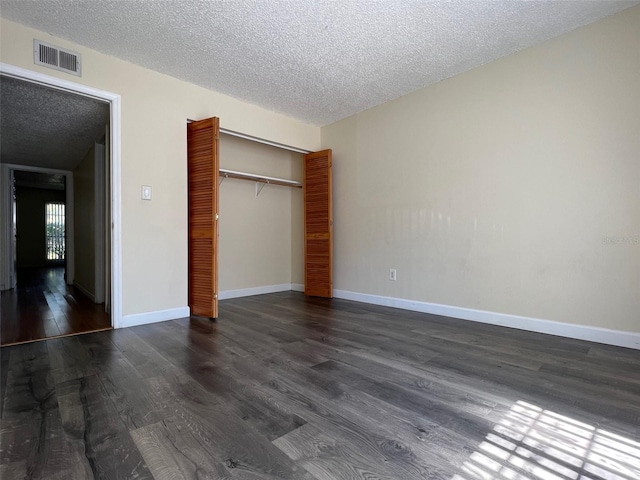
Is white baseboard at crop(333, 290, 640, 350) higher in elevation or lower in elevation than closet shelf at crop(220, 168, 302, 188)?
lower

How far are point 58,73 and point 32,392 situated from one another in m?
2.42

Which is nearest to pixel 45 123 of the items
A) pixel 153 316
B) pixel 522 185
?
pixel 153 316

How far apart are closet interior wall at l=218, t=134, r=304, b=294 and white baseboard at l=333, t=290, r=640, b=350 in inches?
63.7

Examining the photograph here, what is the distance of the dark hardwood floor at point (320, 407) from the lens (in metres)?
1.16

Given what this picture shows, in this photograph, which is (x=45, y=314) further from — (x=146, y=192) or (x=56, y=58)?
(x=56, y=58)

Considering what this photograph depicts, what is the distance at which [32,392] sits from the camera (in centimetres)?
170

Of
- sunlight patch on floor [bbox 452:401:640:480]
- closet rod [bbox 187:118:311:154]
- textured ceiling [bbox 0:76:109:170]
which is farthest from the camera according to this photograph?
closet rod [bbox 187:118:311:154]

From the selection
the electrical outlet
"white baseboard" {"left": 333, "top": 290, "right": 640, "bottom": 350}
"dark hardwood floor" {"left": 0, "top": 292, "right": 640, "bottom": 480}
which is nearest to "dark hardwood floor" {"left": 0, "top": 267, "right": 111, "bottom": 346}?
"dark hardwood floor" {"left": 0, "top": 292, "right": 640, "bottom": 480}

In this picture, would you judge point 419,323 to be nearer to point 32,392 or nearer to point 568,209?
point 568,209

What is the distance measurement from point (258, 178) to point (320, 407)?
11.4 ft

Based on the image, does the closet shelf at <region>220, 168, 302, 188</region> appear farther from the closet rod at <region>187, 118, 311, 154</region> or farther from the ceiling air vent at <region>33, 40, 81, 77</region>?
the ceiling air vent at <region>33, 40, 81, 77</region>

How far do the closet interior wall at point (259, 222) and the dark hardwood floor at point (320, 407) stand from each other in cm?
190

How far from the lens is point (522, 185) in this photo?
2887 millimetres

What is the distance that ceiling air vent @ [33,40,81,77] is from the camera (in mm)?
2520
